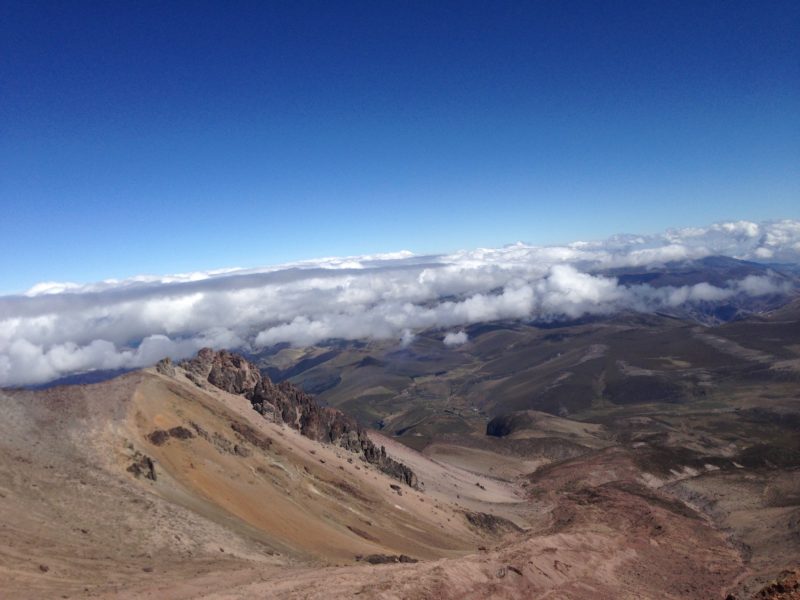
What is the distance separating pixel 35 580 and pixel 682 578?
1932 inches

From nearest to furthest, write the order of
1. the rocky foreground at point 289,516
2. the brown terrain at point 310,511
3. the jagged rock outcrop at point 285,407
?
the rocky foreground at point 289,516
the brown terrain at point 310,511
the jagged rock outcrop at point 285,407

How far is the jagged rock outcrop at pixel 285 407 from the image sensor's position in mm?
79562

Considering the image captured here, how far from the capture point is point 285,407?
82875mm

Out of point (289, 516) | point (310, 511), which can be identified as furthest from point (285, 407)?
point (289, 516)

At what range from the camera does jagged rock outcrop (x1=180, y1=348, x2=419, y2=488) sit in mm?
79562

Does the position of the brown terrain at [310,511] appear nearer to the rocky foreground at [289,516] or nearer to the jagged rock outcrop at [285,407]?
the rocky foreground at [289,516]

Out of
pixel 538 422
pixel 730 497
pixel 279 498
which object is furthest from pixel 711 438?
pixel 279 498

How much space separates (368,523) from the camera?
51.2 meters

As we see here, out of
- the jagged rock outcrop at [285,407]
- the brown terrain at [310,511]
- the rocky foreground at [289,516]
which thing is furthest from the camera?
the jagged rock outcrop at [285,407]

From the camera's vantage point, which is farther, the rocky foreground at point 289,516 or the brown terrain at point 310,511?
the brown terrain at point 310,511

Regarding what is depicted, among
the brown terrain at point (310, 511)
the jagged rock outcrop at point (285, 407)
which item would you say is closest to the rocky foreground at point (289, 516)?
the brown terrain at point (310, 511)

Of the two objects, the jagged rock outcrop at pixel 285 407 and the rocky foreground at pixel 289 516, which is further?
the jagged rock outcrop at pixel 285 407

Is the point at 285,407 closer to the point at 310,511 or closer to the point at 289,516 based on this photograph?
the point at 310,511

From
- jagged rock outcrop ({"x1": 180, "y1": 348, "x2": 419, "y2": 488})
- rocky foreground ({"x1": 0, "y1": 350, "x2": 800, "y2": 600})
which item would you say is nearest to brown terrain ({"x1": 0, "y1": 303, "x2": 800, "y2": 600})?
rocky foreground ({"x1": 0, "y1": 350, "x2": 800, "y2": 600})
